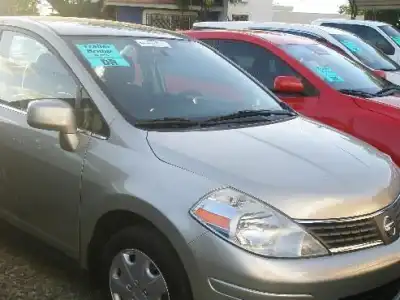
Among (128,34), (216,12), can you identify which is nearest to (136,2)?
(216,12)

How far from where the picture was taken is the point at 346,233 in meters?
2.97

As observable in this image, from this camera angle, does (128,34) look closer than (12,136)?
No

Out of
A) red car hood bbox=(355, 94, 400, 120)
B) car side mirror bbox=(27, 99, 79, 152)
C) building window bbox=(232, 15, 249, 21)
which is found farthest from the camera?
building window bbox=(232, 15, 249, 21)

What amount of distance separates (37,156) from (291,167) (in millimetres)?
1521

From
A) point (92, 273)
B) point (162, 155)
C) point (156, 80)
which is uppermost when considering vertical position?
point (156, 80)

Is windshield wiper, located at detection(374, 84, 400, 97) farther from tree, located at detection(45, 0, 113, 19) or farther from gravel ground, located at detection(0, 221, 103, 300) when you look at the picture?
tree, located at detection(45, 0, 113, 19)

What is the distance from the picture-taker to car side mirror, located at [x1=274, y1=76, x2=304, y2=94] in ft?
18.6

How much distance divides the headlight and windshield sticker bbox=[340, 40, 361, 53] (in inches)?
276

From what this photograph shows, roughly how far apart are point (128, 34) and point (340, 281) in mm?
2279

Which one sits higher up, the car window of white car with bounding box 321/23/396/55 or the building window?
the car window of white car with bounding box 321/23/396/55

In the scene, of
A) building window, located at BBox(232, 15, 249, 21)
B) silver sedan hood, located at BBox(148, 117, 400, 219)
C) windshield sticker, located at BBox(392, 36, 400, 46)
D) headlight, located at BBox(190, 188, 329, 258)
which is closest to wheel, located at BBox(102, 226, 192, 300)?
headlight, located at BBox(190, 188, 329, 258)

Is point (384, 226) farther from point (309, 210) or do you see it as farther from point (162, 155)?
point (162, 155)

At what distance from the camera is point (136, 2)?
2762 cm

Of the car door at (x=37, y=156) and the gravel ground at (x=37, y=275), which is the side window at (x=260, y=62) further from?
the gravel ground at (x=37, y=275)
